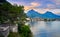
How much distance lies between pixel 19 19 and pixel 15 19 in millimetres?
422

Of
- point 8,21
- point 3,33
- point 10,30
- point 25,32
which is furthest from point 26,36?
point 3,33

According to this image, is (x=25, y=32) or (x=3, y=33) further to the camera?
(x=25, y=32)

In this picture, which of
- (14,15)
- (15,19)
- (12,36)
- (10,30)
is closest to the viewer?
(12,36)

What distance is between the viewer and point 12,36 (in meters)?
5.61

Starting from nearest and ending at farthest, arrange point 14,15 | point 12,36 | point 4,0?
point 12,36 → point 14,15 → point 4,0

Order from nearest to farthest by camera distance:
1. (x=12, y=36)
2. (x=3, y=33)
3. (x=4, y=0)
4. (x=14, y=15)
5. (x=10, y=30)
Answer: (x=3, y=33) → (x=12, y=36) → (x=10, y=30) → (x=14, y=15) → (x=4, y=0)

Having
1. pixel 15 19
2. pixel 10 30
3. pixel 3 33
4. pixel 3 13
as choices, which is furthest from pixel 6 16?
pixel 3 33

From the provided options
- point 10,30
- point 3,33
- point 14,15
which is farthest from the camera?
point 14,15

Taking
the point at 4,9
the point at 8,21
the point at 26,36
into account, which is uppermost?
the point at 4,9

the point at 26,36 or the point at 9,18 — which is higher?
the point at 9,18

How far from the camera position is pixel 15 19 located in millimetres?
8117

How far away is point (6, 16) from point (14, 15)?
304mm

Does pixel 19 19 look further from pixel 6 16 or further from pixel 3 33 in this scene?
pixel 3 33

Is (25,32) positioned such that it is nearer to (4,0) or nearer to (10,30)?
(10,30)
